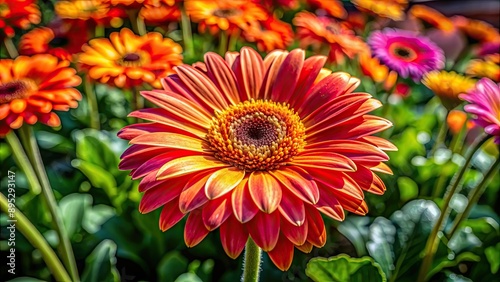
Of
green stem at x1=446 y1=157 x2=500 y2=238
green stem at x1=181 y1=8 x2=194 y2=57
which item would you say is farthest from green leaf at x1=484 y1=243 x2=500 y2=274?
green stem at x1=181 y1=8 x2=194 y2=57

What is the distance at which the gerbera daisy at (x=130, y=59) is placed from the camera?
84cm

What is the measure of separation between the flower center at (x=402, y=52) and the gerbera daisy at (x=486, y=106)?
0.36 metres

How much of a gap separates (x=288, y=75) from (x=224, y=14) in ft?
1.32

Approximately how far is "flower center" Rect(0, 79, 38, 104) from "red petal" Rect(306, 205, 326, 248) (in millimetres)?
405

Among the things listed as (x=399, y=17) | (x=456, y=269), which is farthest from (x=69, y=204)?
(x=399, y=17)

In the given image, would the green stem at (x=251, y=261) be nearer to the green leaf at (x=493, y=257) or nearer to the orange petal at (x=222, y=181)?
the orange petal at (x=222, y=181)

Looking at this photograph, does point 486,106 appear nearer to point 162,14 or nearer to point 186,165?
point 186,165

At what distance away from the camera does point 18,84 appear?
28.5 inches

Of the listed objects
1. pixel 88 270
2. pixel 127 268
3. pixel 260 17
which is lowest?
pixel 127 268

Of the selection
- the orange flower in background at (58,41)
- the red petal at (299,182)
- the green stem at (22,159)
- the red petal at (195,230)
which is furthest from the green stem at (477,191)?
the orange flower in background at (58,41)

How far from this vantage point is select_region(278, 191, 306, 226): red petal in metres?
0.49

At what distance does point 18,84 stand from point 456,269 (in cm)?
74

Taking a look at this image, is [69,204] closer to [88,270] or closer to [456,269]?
[88,270]

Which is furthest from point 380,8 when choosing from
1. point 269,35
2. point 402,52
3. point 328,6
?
point 269,35
